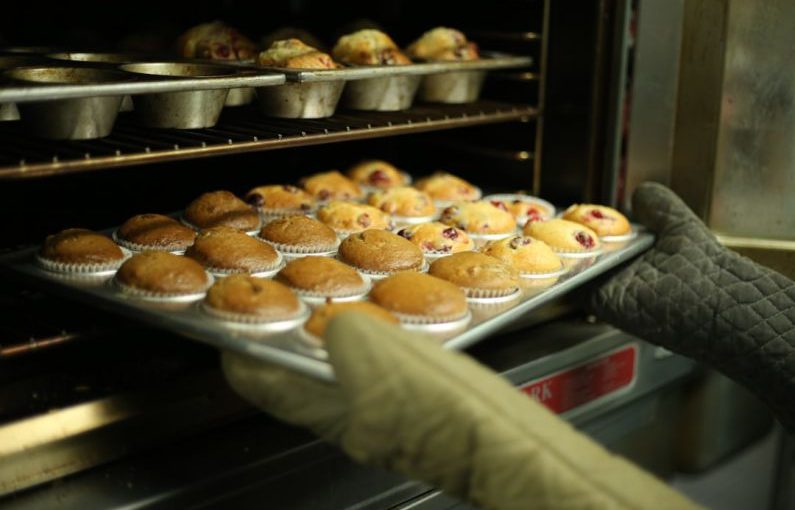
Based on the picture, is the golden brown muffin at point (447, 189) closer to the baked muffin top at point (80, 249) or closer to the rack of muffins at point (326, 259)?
the rack of muffins at point (326, 259)

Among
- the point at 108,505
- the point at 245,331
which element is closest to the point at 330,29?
the point at 245,331

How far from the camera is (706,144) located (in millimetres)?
2312

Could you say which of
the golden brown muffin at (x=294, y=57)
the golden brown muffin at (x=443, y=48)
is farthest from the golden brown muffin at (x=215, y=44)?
the golden brown muffin at (x=443, y=48)

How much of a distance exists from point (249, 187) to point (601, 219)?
958 mm

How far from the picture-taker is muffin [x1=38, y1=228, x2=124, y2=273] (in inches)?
71.4

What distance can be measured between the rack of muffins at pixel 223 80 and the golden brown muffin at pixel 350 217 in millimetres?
223

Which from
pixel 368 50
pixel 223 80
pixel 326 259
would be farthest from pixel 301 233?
pixel 368 50

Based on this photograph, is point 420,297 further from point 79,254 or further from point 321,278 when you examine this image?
point 79,254

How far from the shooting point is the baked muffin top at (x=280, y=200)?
2.34 meters

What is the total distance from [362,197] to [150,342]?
2.59 feet

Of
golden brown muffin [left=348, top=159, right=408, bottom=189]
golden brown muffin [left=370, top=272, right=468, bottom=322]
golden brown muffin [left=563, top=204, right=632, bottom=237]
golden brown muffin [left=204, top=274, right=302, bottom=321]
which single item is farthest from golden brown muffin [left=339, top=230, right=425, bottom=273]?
golden brown muffin [left=348, top=159, right=408, bottom=189]

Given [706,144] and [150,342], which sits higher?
[706,144]

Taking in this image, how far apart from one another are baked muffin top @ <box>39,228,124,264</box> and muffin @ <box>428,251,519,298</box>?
2.08 feet

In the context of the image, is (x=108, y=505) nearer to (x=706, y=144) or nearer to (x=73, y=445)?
(x=73, y=445)
